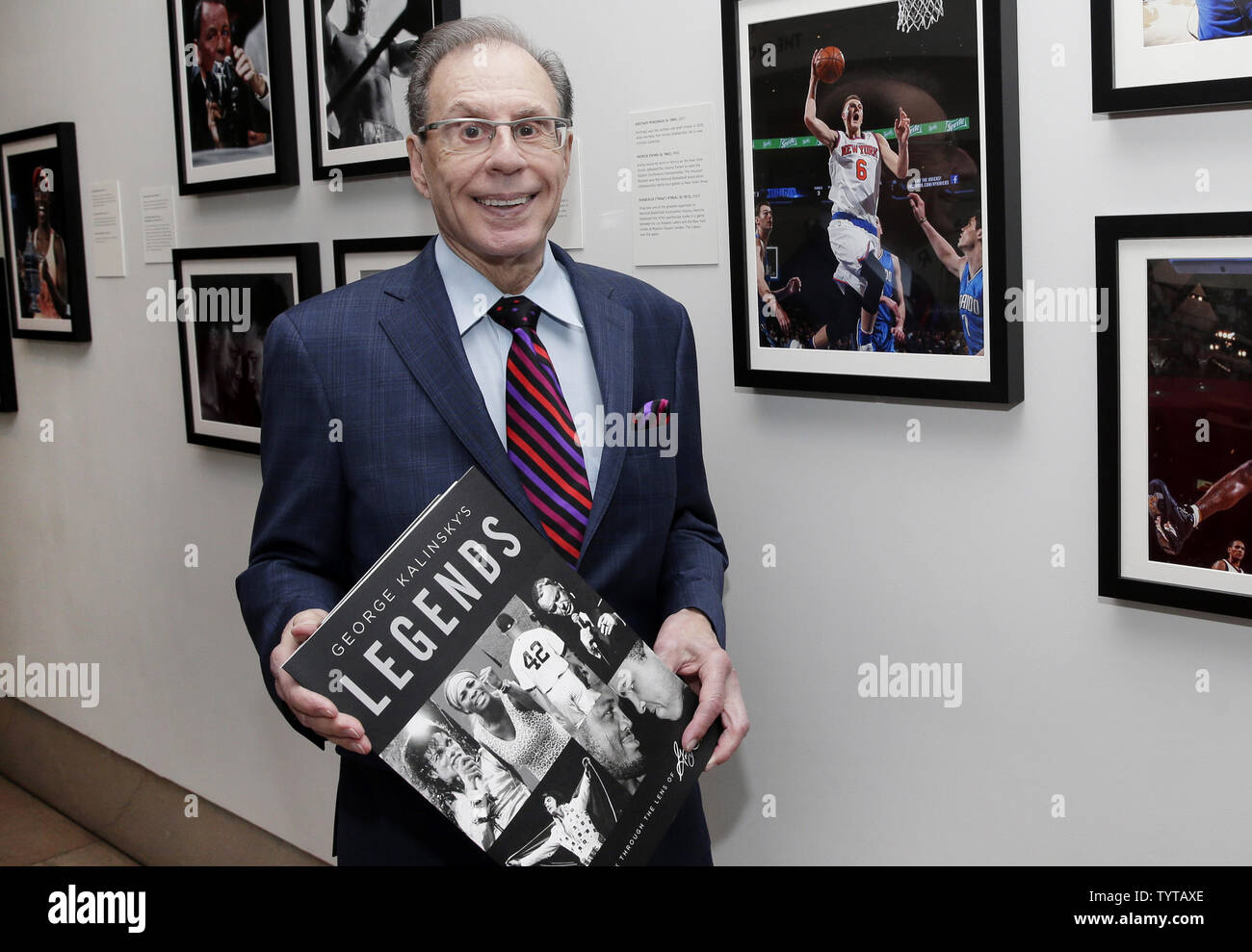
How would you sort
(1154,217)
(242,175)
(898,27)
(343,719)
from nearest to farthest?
(343,719) < (1154,217) < (898,27) < (242,175)

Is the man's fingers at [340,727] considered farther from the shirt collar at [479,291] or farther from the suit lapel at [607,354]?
the shirt collar at [479,291]

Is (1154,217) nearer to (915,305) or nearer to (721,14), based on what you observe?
(915,305)

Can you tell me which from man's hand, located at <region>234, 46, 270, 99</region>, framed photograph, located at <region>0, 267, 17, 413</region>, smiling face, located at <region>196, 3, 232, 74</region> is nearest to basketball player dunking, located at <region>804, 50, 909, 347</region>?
man's hand, located at <region>234, 46, 270, 99</region>

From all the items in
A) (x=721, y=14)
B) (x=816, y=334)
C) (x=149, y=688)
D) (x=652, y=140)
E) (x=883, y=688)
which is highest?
(x=721, y=14)

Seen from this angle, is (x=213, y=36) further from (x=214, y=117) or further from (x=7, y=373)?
(x=7, y=373)

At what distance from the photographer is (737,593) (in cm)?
206

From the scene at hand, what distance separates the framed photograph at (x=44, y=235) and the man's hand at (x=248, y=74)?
95 cm

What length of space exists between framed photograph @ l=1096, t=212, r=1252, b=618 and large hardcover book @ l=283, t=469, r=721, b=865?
0.67 metres

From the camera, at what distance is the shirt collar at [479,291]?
159 centimetres

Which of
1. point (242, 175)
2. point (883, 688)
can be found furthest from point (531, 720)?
point (242, 175)

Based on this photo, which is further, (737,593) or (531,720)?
(737,593)

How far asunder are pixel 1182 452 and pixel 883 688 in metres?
0.60

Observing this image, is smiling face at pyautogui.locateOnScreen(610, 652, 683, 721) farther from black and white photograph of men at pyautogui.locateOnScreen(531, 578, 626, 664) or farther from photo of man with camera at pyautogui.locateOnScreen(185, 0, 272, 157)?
photo of man with camera at pyautogui.locateOnScreen(185, 0, 272, 157)

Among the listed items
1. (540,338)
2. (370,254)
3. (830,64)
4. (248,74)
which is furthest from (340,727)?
(248,74)
